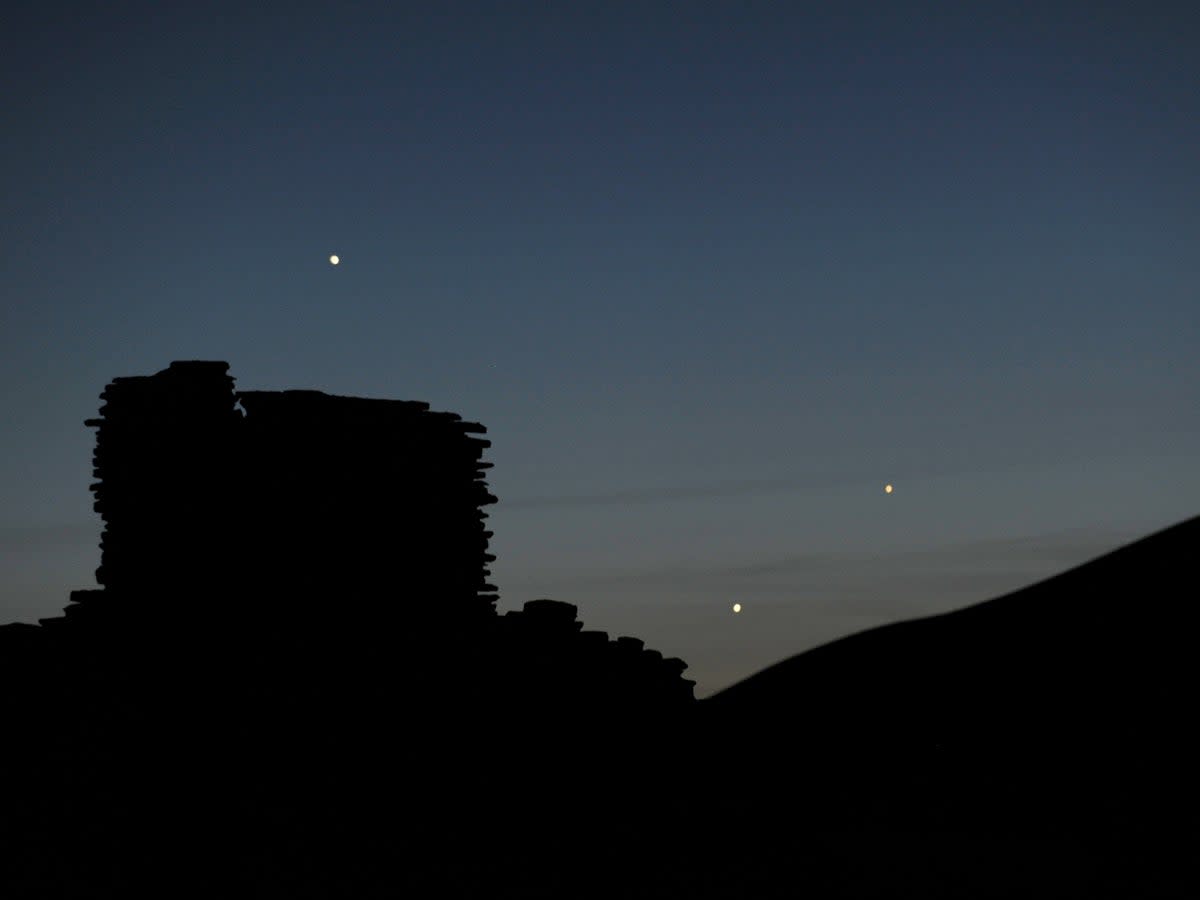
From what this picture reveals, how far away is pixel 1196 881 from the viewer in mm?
21000

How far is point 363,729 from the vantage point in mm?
20297

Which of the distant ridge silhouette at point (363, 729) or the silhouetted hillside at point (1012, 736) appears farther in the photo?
the silhouetted hillside at point (1012, 736)

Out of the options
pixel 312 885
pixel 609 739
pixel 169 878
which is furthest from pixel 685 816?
pixel 169 878

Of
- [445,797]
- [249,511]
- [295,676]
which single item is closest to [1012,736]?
[445,797]

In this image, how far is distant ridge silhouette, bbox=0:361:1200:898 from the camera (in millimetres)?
18328

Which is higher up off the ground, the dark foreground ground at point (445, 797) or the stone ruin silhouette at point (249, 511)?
the stone ruin silhouette at point (249, 511)

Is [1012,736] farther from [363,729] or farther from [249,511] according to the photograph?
[249,511]

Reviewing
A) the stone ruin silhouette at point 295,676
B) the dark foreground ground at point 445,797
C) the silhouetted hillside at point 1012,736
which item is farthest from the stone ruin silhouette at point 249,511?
the silhouetted hillside at point 1012,736

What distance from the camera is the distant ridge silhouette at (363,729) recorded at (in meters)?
18.3

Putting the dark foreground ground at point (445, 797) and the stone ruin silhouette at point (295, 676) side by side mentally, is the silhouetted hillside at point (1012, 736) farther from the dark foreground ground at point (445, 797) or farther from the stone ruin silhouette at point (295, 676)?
the stone ruin silhouette at point (295, 676)

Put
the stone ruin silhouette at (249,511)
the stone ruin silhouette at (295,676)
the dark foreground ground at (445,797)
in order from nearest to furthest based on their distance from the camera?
the dark foreground ground at (445,797)
the stone ruin silhouette at (295,676)
the stone ruin silhouette at (249,511)

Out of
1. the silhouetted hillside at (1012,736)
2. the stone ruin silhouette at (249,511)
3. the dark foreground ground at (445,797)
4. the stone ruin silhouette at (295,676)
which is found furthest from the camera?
the silhouetted hillside at (1012,736)

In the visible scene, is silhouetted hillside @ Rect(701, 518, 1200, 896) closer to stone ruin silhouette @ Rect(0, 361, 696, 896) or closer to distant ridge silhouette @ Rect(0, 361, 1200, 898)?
distant ridge silhouette @ Rect(0, 361, 1200, 898)

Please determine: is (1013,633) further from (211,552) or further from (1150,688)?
(211,552)
